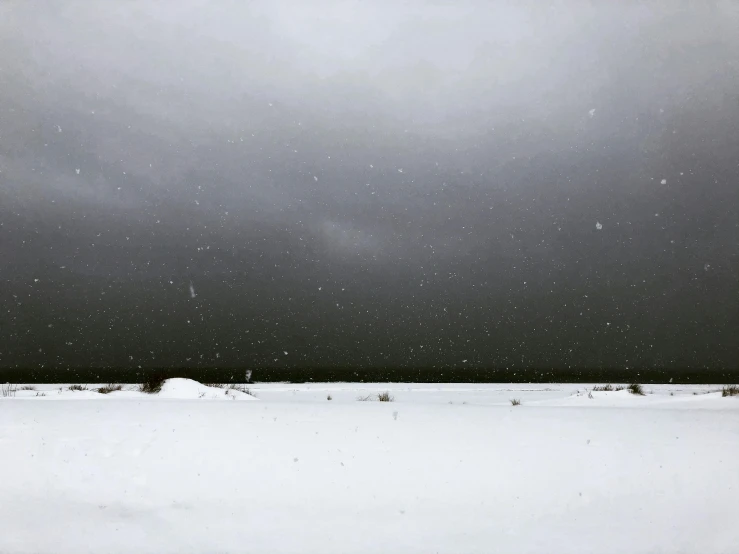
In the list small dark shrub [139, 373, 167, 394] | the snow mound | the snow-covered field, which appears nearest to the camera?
the snow-covered field

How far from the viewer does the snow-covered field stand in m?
5.50

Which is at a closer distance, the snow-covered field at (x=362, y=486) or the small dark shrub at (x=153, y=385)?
the snow-covered field at (x=362, y=486)

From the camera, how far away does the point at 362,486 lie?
606 cm

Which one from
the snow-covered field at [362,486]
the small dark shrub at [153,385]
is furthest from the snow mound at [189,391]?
the snow-covered field at [362,486]

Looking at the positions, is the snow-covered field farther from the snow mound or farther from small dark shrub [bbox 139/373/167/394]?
small dark shrub [bbox 139/373/167/394]

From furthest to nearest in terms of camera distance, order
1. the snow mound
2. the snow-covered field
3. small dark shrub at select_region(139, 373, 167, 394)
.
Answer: small dark shrub at select_region(139, 373, 167, 394) → the snow mound → the snow-covered field

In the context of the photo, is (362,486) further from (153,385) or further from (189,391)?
(153,385)

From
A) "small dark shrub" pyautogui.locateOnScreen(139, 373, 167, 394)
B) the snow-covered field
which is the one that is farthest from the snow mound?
the snow-covered field

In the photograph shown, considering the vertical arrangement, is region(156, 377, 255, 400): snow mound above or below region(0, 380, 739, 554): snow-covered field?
above

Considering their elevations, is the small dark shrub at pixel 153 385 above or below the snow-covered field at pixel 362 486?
above

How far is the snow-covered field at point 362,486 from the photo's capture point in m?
5.50

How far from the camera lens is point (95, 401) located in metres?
9.28

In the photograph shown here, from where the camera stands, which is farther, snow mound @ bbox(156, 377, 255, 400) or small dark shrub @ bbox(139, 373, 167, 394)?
small dark shrub @ bbox(139, 373, 167, 394)

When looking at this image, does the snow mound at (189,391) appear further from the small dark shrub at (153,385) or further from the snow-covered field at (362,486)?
the snow-covered field at (362,486)
